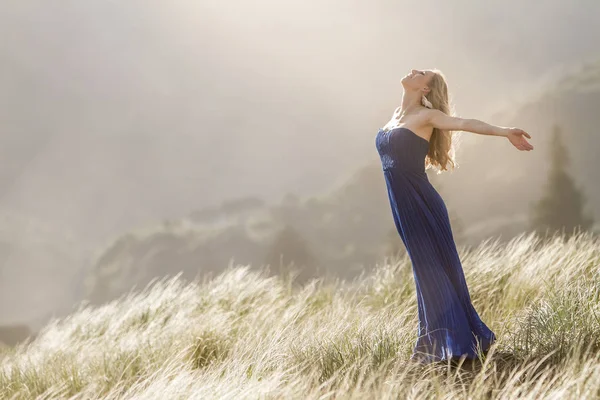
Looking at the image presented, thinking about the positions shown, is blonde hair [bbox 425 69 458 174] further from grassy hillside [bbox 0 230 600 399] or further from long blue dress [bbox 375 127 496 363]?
grassy hillside [bbox 0 230 600 399]

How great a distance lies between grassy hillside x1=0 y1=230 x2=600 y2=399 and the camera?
3.72m

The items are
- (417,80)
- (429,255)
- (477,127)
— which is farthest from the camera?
(417,80)

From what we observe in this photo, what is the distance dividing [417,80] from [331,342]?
2.04 m

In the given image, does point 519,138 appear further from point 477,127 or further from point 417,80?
point 417,80

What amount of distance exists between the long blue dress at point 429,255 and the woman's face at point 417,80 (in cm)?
42

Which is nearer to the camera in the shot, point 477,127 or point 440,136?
point 477,127

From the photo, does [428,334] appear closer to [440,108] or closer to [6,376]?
[440,108]

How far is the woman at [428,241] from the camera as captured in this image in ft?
14.2

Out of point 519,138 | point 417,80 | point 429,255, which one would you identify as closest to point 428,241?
point 429,255

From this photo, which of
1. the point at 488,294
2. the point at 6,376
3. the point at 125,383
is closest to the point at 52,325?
the point at 6,376

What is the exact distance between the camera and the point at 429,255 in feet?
14.5

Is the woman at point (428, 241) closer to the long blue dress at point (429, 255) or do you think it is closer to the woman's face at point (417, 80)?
the long blue dress at point (429, 255)

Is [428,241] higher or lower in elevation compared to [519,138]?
lower

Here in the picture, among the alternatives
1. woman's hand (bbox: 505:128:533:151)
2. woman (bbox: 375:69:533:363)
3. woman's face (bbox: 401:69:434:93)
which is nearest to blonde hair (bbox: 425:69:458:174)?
woman's face (bbox: 401:69:434:93)
